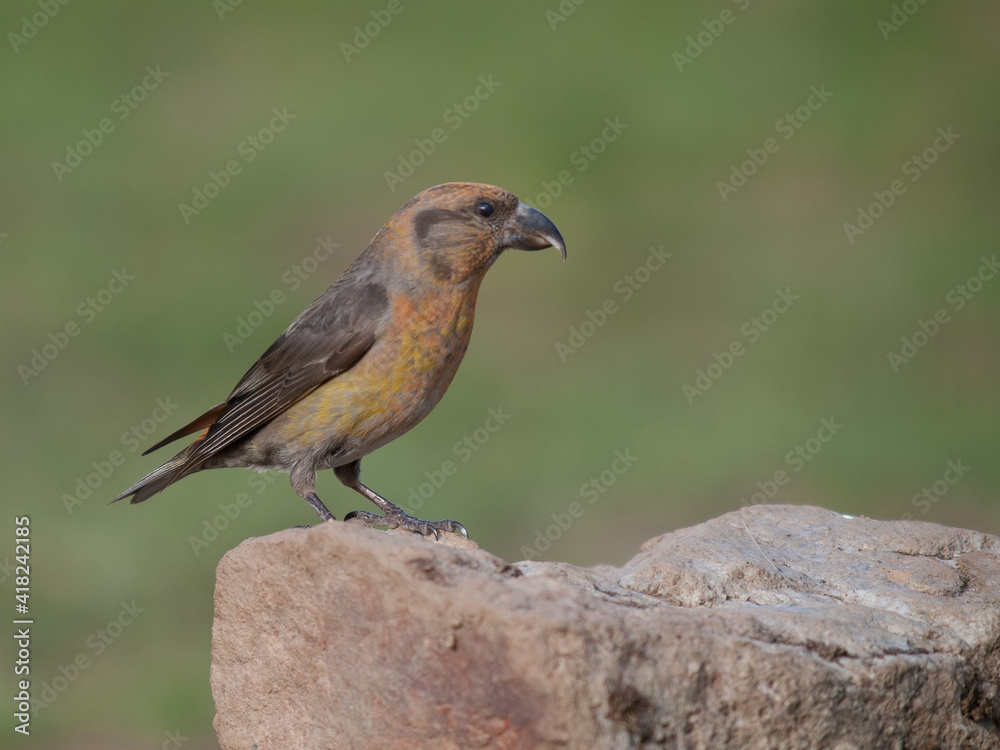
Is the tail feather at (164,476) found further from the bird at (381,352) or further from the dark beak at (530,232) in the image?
the dark beak at (530,232)

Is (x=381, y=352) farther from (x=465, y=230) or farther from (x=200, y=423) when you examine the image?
(x=200, y=423)

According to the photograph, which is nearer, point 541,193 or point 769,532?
point 769,532

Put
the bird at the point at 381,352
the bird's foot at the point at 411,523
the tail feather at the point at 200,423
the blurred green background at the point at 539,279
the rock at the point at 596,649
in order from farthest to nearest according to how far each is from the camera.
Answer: the blurred green background at the point at 539,279 → the tail feather at the point at 200,423 → the bird at the point at 381,352 → the bird's foot at the point at 411,523 → the rock at the point at 596,649

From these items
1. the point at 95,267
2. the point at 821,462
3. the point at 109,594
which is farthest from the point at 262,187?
the point at 821,462

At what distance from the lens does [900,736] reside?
439cm

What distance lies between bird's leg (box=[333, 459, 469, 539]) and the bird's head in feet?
3.81

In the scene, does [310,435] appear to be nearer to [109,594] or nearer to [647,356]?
[109,594]

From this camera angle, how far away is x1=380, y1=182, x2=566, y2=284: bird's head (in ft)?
20.7

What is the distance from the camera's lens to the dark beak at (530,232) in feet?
21.0

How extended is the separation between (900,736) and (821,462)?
26.0 feet

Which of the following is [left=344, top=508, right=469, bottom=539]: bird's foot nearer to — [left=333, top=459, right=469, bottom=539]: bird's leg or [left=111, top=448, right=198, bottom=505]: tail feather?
[left=333, top=459, right=469, bottom=539]: bird's leg

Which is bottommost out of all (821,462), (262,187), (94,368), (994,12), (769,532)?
(94,368)

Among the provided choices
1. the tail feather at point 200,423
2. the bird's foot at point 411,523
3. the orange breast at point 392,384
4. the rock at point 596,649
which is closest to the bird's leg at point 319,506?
the bird's foot at point 411,523

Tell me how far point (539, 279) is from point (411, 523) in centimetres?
830
